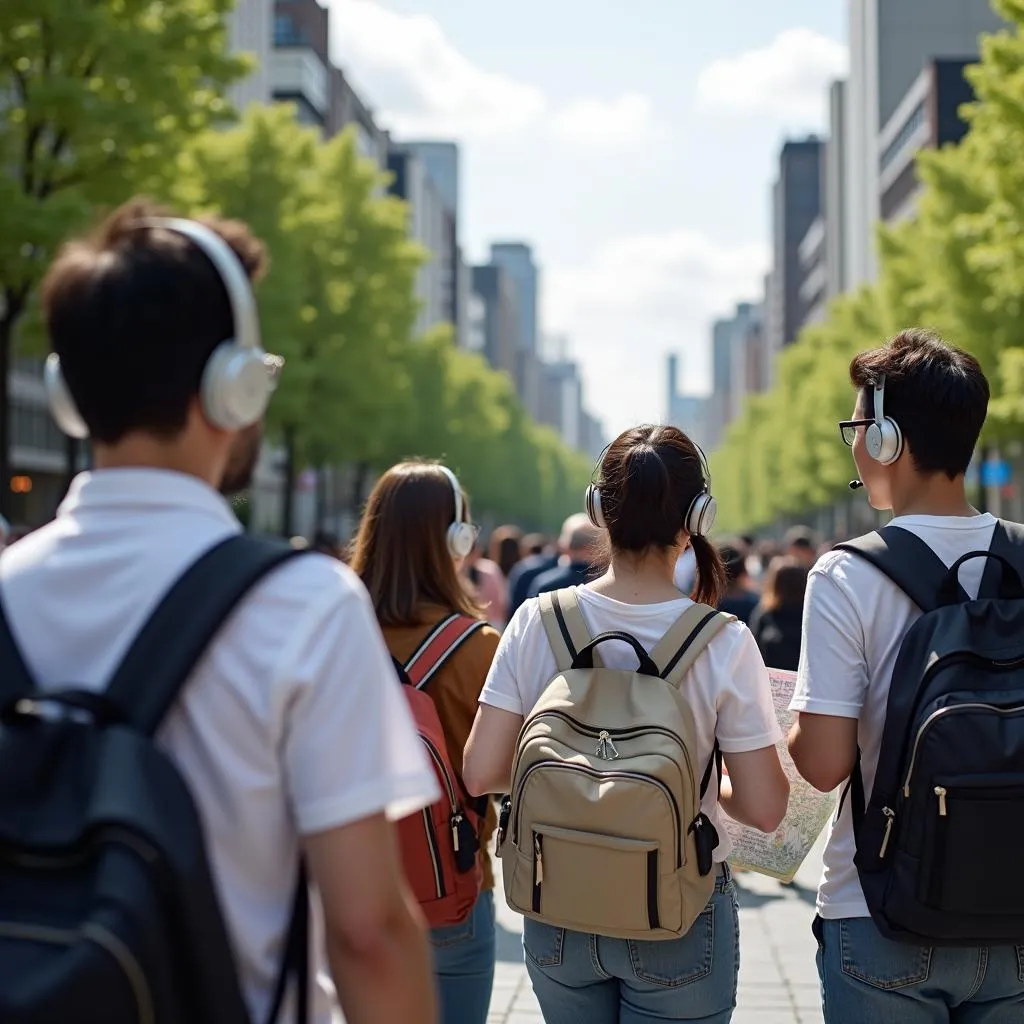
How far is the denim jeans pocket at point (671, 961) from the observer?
3.21m

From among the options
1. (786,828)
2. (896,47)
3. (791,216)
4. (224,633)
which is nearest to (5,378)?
(786,828)

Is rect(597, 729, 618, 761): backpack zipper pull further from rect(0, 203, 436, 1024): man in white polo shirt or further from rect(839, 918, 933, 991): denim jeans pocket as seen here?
rect(0, 203, 436, 1024): man in white polo shirt

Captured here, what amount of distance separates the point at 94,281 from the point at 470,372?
70.8m

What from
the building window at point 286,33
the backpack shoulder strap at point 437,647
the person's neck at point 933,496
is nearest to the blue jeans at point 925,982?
the person's neck at point 933,496

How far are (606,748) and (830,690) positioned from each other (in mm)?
439

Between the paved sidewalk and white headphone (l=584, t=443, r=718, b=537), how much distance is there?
8.37 ft

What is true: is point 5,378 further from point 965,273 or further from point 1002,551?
point 1002,551

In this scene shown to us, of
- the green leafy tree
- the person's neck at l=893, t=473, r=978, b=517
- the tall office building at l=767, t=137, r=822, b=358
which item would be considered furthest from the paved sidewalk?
the tall office building at l=767, t=137, r=822, b=358

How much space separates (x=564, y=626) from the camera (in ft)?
11.1

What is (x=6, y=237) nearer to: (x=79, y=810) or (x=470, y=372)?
(x=79, y=810)

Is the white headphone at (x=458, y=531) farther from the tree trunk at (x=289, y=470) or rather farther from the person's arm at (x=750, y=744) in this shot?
the tree trunk at (x=289, y=470)

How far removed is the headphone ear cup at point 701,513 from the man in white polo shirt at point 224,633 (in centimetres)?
157

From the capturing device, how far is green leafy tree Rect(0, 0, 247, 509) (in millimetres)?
21125

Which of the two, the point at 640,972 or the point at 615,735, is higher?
the point at 615,735
